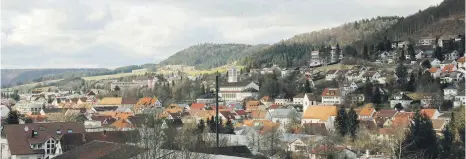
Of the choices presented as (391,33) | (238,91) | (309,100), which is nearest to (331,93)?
(309,100)

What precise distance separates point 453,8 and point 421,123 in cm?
8821

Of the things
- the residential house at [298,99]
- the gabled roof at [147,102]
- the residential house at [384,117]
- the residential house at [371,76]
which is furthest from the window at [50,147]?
the residential house at [371,76]

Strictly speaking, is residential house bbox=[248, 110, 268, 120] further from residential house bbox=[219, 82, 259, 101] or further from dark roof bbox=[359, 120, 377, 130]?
residential house bbox=[219, 82, 259, 101]

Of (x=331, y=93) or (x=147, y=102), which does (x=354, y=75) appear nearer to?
(x=331, y=93)

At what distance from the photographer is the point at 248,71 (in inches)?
4156

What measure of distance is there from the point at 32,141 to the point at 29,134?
77 cm

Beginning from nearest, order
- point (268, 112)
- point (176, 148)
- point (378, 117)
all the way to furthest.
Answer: point (176, 148) → point (378, 117) → point (268, 112)

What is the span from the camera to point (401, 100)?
56.6 m

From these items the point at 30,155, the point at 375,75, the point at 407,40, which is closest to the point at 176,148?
the point at 30,155

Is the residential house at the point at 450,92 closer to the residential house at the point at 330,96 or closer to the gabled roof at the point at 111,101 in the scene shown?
the residential house at the point at 330,96

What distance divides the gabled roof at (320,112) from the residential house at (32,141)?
25138mm

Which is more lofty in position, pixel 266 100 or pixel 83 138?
pixel 83 138

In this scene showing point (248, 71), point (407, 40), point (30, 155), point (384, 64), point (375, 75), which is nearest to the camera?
point (30, 155)

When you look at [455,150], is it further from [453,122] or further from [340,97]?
[340,97]
